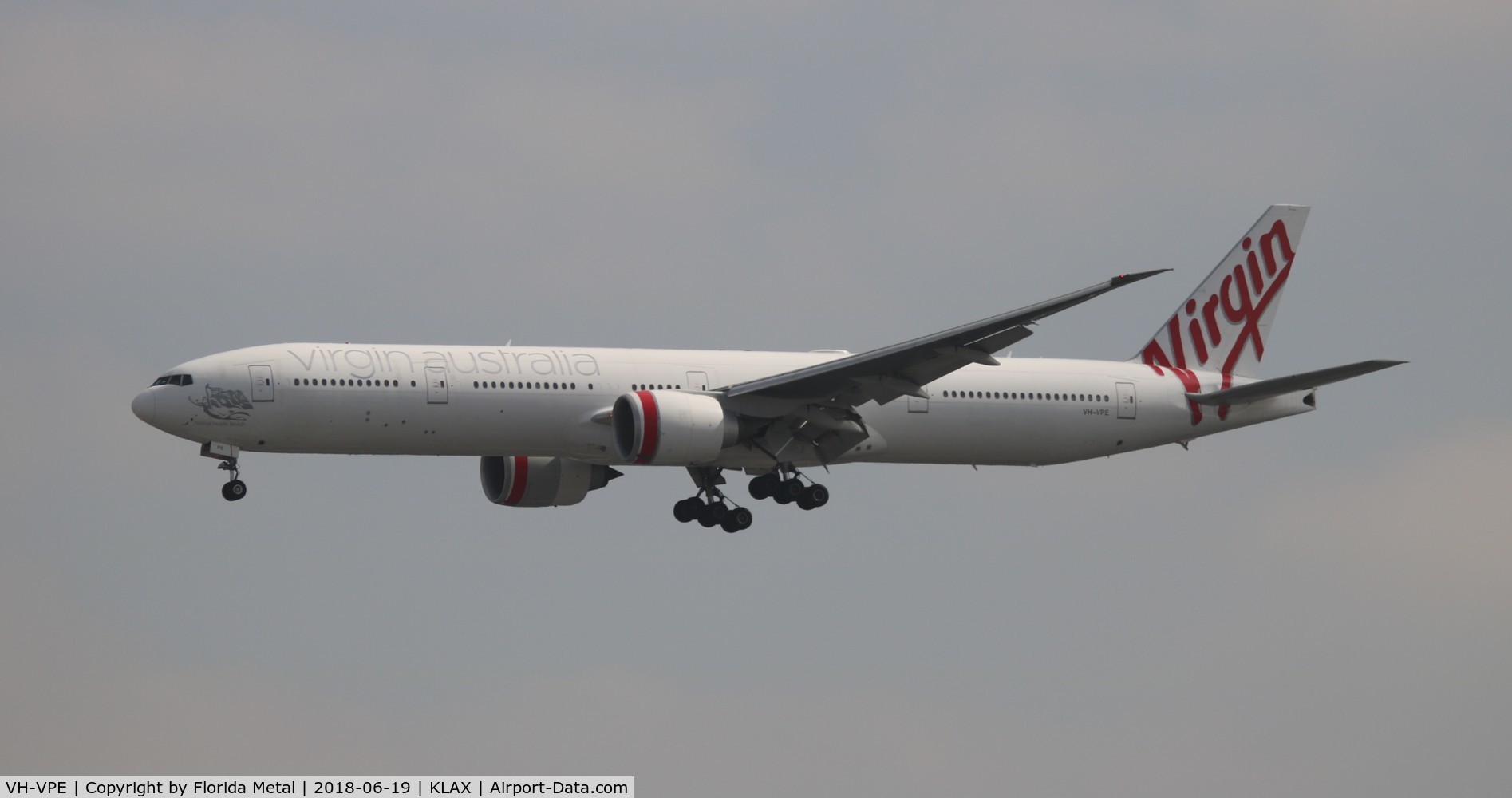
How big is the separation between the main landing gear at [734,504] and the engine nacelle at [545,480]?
111 inches

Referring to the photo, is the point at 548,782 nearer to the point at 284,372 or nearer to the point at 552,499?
the point at 284,372

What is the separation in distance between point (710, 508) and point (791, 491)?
2703 mm

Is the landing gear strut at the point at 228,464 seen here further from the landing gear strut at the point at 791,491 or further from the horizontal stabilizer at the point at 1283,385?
the horizontal stabilizer at the point at 1283,385

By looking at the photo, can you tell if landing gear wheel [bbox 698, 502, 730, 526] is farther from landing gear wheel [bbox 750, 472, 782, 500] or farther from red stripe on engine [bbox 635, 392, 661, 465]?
red stripe on engine [bbox 635, 392, 661, 465]

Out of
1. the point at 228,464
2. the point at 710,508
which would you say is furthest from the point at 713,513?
the point at 228,464

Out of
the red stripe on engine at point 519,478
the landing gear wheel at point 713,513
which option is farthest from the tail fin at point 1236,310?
the red stripe on engine at point 519,478

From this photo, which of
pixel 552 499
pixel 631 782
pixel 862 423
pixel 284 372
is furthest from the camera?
pixel 552 499

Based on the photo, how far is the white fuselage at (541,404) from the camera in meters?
49.4

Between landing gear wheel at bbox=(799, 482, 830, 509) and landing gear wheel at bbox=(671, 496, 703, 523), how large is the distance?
3185mm

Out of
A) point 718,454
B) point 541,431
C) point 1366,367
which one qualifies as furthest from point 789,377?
point 1366,367

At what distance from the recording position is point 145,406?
49.7 m

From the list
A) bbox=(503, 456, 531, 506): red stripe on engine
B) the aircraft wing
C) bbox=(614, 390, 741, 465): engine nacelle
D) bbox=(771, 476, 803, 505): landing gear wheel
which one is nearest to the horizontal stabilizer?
the aircraft wing

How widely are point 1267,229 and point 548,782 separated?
31025 mm

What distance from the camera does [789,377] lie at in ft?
166
